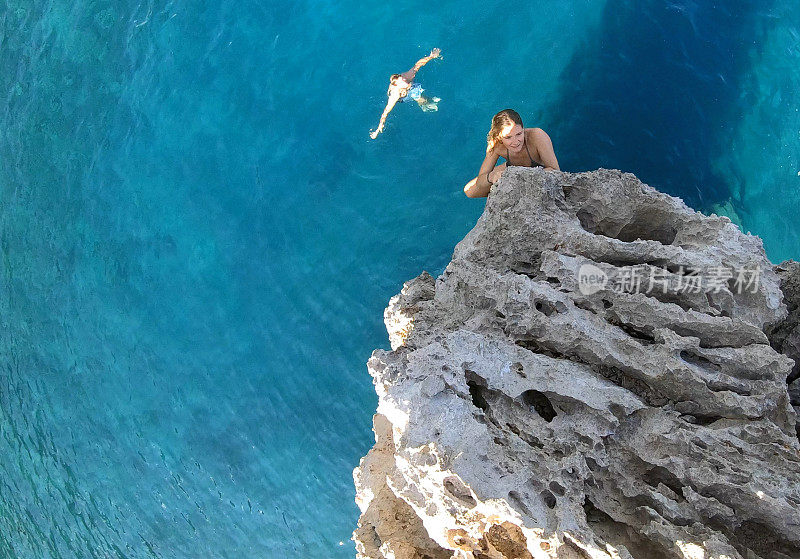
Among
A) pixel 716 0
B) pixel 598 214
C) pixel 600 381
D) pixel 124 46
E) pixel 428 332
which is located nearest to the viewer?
pixel 600 381

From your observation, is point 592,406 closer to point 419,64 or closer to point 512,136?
point 512,136

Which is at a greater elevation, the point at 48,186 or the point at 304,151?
the point at 304,151

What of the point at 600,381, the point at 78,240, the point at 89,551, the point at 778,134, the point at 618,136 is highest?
the point at 778,134

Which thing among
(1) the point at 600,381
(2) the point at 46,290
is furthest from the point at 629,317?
(2) the point at 46,290

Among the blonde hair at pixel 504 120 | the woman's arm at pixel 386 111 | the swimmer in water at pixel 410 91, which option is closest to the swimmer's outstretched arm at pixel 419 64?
the swimmer in water at pixel 410 91

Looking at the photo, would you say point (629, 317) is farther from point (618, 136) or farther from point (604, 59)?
point (604, 59)

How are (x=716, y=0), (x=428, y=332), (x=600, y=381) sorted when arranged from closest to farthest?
1. (x=600, y=381)
2. (x=428, y=332)
3. (x=716, y=0)
